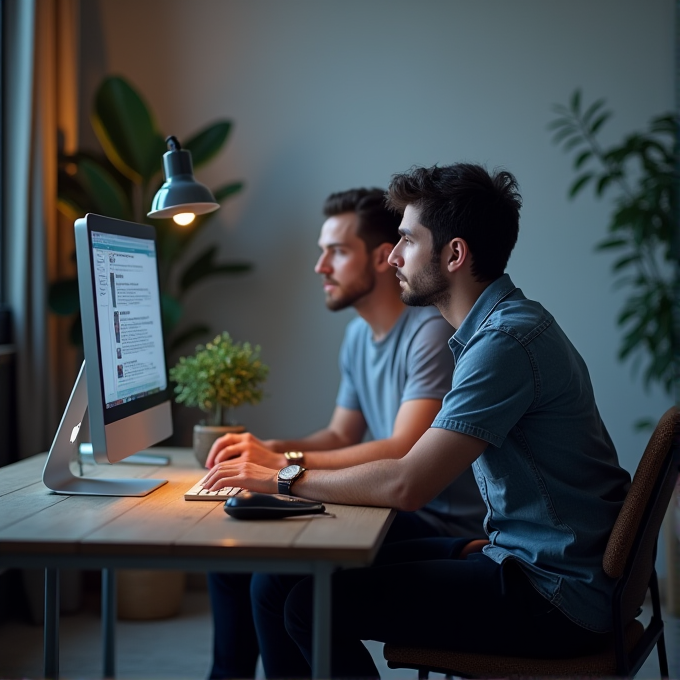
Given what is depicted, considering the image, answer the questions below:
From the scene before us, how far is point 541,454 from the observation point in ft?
5.61

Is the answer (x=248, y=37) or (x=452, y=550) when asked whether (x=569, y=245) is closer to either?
(x=248, y=37)

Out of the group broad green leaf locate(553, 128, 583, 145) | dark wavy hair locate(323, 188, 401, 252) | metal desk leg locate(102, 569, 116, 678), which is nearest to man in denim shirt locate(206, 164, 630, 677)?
metal desk leg locate(102, 569, 116, 678)

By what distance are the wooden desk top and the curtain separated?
1440 mm

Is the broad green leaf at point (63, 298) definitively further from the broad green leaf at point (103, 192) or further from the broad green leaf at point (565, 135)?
the broad green leaf at point (565, 135)

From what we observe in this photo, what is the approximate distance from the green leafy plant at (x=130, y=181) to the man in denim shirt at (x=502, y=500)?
1711 millimetres

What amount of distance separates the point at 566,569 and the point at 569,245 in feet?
7.37

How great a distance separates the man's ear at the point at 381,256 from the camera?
266 cm

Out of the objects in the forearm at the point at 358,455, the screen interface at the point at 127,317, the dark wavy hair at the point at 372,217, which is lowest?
the forearm at the point at 358,455

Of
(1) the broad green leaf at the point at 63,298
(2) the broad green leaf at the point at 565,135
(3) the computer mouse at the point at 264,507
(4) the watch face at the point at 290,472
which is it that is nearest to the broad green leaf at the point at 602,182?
(2) the broad green leaf at the point at 565,135

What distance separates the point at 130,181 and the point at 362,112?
965 mm

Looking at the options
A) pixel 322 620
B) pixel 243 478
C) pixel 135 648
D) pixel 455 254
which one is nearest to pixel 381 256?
pixel 455 254

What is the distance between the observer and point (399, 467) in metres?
1.70

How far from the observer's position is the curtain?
10.6 ft

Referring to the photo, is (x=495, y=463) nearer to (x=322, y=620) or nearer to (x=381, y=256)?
(x=322, y=620)
